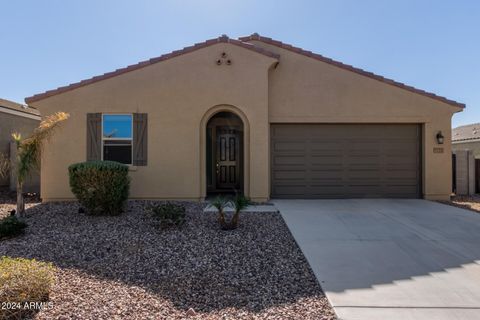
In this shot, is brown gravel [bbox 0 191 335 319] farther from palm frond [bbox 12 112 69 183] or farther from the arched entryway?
the arched entryway

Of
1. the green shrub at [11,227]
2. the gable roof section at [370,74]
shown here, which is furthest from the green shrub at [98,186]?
the gable roof section at [370,74]

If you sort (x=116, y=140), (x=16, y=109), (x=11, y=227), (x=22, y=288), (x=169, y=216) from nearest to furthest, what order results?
(x=22, y=288) < (x=11, y=227) < (x=169, y=216) < (x=116, y=140) < (x=16, y=109)

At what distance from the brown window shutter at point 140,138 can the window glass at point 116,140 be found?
21cm

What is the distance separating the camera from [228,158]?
42.4ft

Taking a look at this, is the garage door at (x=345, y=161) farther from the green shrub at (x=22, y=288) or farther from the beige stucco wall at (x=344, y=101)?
the green shrub at (x=22, y=288)

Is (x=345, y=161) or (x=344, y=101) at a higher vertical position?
(x=344, y=101)

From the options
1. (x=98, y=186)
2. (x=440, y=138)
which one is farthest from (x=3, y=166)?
(x=440, y=138)

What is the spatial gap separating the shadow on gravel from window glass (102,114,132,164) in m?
2.84

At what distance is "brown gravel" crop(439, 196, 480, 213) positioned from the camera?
393 inches

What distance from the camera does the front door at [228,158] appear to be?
12.8 m

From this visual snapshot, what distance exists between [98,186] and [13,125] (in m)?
9.42

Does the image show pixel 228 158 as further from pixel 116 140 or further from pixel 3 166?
pixel 3 166

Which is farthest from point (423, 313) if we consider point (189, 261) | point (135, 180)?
point (135, 180)

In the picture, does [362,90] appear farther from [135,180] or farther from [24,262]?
[24,262]
